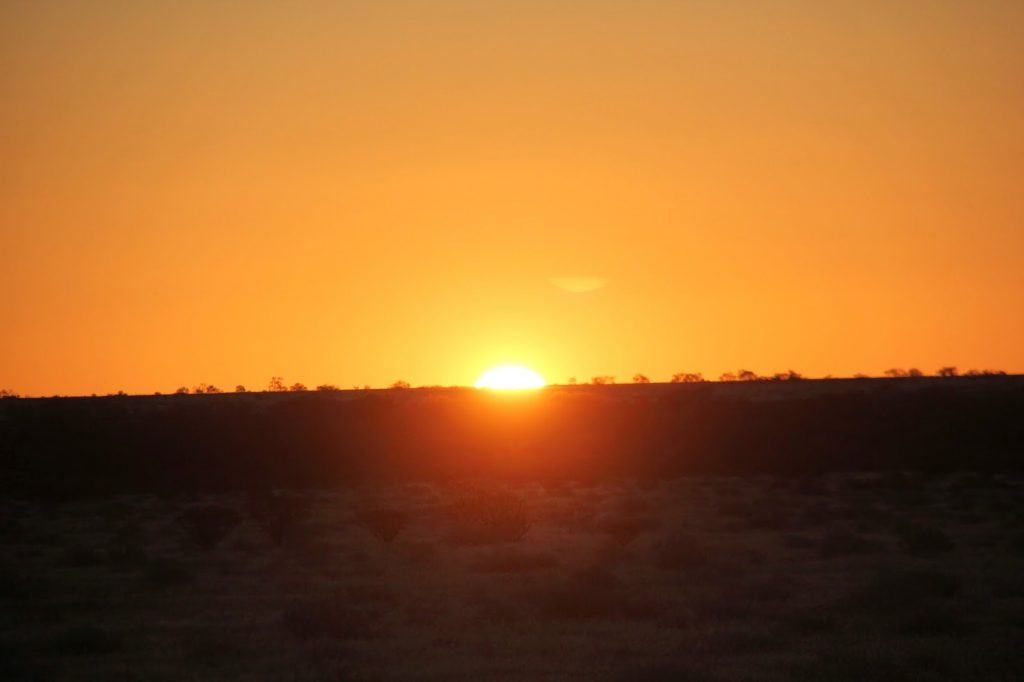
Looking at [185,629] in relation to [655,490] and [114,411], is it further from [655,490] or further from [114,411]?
[114,411]

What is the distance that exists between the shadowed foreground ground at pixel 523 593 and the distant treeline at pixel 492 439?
15.7 m

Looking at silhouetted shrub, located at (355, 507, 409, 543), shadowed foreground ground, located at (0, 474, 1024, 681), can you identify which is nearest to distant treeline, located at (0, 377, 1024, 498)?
shadowed foreground ground, located at (0, 474, 1024, 681)

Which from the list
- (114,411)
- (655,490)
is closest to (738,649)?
(655,490)

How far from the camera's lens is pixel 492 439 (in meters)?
65.1

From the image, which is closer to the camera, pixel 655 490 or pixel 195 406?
pixel 655 490

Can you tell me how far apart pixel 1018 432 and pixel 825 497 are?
2605cm

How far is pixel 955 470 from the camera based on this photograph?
5378 cm

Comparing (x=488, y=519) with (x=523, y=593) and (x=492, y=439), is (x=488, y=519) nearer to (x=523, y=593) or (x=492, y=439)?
(x=523, y=593)

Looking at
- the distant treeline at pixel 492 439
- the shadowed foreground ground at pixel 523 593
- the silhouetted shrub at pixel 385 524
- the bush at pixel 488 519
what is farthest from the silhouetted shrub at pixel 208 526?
the distant treeline at pixel 492 439

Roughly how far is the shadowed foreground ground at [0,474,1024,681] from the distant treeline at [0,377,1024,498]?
51.5 feet

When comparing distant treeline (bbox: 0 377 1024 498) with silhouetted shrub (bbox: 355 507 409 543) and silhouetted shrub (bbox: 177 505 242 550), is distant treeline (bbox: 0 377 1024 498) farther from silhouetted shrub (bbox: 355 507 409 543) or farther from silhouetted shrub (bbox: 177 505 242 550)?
silhouetted shrub (bbox: 355 507 409 543)

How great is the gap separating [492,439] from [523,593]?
4327 cm

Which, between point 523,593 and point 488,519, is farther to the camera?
point 488,519

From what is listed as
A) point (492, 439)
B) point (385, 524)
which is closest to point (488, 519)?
point (385, 524)
